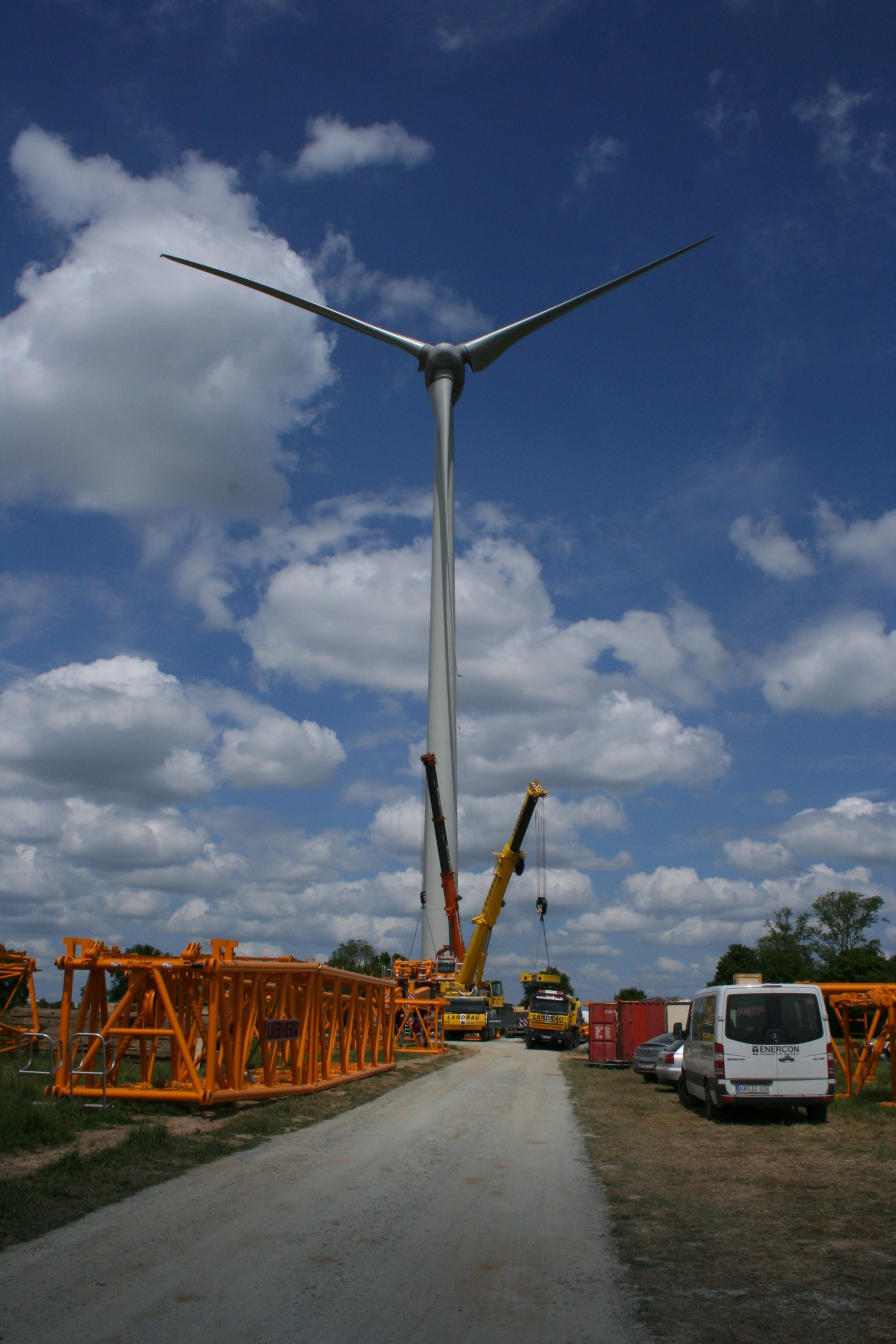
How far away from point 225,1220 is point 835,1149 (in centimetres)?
886

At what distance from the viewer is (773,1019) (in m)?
15.7

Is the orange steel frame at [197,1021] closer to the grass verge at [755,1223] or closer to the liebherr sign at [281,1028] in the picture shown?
the liebherr sign at [281,1028]

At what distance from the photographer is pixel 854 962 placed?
7550cm

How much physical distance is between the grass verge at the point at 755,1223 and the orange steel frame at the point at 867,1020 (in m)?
1.93

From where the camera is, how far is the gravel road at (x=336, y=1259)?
5767mm

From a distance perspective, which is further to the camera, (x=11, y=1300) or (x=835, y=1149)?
(x=835, y=1149)

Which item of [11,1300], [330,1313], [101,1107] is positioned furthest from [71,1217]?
[101,1107]

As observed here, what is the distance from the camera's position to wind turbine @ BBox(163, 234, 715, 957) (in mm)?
47344

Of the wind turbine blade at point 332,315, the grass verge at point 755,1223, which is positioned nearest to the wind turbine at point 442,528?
the wind turbine blade at point 332,315

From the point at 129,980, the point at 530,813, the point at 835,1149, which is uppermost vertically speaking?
the point at 530,813

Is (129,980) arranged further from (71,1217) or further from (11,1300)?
(11,1300)

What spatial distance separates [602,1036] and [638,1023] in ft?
4.79

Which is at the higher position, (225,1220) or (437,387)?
(437,387)

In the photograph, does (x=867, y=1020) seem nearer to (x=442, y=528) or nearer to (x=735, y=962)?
(x=442, y=528)
